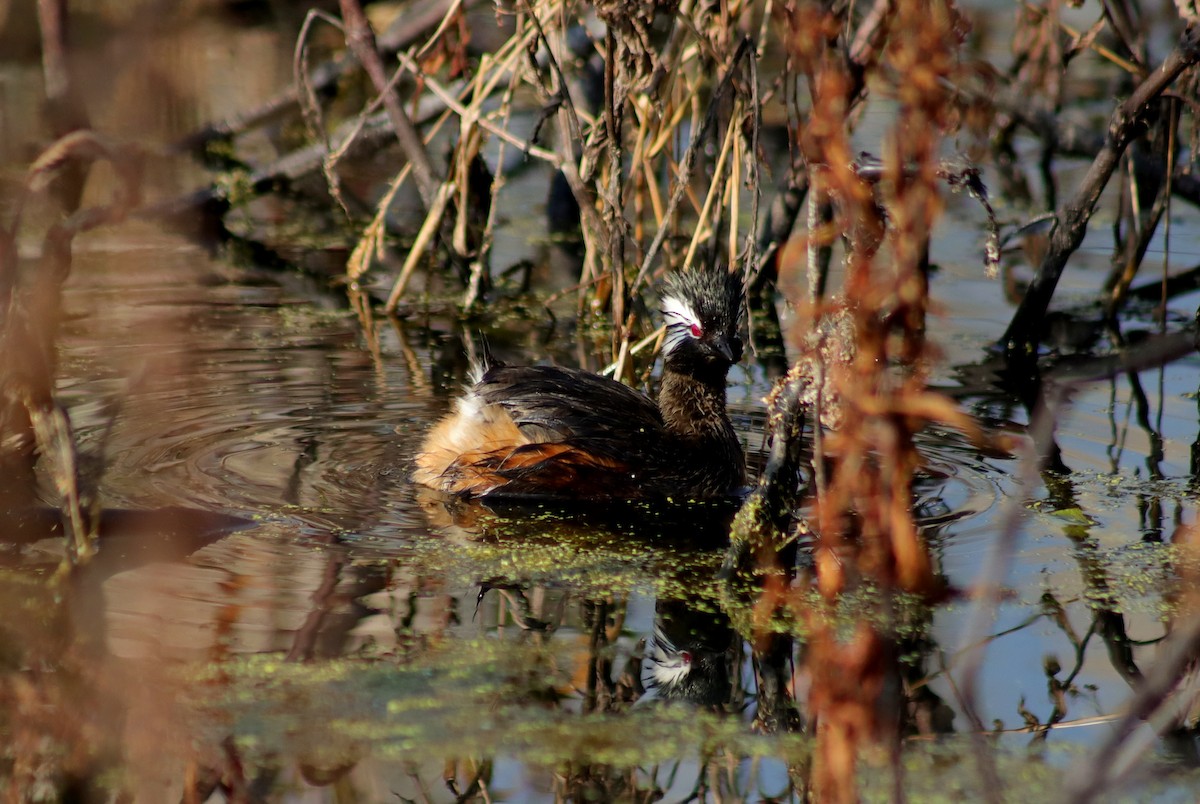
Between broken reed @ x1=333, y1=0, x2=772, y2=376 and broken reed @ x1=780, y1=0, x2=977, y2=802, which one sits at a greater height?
broken reed @ x1=333, y1=0, x2=772, y2=376

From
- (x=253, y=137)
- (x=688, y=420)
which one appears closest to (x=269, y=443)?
(x=688, y=420)

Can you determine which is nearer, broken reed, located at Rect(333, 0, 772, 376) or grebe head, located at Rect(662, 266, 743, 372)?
broken reed, located at Rect(333, 0, 772, 376)

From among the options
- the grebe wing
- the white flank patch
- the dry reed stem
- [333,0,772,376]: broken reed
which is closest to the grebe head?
the white flank patch

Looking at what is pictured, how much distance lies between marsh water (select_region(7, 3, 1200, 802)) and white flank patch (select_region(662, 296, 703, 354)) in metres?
0.64

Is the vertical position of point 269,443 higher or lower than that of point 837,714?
higher

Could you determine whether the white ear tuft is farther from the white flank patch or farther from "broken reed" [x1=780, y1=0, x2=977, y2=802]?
the white flank patch

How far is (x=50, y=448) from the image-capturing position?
424 cm

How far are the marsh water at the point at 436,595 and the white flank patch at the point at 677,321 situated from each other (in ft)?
2.10

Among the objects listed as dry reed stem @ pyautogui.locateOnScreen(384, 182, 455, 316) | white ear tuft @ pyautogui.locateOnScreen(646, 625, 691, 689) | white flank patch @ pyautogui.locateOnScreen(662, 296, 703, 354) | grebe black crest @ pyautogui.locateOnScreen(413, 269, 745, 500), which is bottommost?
white ear tuft @ pyautogui.locateOnScreen(646, 625, 691, 689)

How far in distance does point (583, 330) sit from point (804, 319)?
5312mm

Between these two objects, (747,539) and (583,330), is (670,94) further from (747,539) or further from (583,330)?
(747,539)

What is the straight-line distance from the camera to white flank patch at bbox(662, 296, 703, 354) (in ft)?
20.6

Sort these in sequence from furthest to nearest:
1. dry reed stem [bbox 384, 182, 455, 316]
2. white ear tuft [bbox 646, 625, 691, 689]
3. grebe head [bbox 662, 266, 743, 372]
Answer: dry reed stem [bbox 384, 182, 455, 316] → grebe head [bbox 662, 266, 743, 372] → white ear tuft [bbox 646, 625, 691, 689]

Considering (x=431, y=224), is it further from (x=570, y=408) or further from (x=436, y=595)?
(x=436, y=595)
